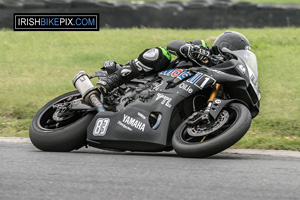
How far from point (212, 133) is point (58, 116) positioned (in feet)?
5.64

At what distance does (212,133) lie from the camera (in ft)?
18.2

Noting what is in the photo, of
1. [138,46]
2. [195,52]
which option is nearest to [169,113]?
[195,52]

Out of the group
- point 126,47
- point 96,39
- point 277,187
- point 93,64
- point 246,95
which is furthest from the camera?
point 96,39

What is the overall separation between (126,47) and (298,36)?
12.2 ft

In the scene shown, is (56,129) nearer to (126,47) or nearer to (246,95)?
(246,95)

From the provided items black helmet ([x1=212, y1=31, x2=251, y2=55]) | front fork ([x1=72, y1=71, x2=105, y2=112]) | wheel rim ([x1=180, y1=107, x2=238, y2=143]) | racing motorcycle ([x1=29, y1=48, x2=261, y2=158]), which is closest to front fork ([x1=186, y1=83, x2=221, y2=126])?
racing motorcycle ([x1=29, y1=48, x2=261, y2=158])

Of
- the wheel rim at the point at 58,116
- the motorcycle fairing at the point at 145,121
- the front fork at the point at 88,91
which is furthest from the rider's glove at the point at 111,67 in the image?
the motorcycle fairing at the point at 145,121

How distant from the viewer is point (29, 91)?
950 centimetres

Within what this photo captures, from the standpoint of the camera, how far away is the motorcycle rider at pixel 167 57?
237 inches

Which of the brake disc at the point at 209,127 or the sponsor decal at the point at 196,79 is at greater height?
the sponsor decal at the point at 196,79

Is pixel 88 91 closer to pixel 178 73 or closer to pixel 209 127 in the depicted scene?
pixel 178 73

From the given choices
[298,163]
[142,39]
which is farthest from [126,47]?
[298,163]

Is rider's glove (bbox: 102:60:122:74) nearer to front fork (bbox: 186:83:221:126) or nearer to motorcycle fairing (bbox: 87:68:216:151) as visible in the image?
motorcycle fairing (bbox: 87:68:216:151)

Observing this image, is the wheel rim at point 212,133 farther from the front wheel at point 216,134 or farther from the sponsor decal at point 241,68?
the sponsor decal at point 241,68
